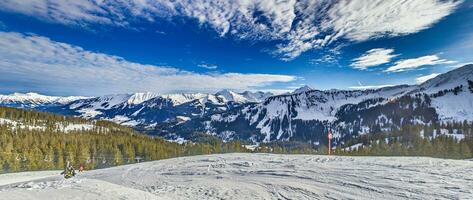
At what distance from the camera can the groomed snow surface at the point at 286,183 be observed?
628 inches

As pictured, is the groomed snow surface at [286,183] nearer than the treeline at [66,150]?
Yes

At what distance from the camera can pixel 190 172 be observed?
26.6 m

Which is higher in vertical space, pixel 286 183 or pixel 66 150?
pixel 286 183

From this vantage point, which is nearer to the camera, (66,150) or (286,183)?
(286,183)

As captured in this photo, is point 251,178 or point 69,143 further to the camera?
point 69,143

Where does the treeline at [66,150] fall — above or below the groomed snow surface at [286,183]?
below

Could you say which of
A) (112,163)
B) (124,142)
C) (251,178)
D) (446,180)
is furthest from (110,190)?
(124,142)

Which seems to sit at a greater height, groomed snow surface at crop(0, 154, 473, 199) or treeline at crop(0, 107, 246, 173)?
groomed snow surface at crop(0, 154, 473, 199)

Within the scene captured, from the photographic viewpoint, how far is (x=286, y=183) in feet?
64.1

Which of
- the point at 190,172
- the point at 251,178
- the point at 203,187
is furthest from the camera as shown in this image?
the point at 190,172

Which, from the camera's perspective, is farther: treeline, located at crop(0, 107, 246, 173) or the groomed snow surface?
treeline, located at crop(0, 107, 246, 173)

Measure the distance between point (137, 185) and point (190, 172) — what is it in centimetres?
504

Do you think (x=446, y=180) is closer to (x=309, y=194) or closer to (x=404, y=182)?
(x=404, y=182)

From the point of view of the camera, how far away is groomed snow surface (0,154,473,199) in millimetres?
15945
